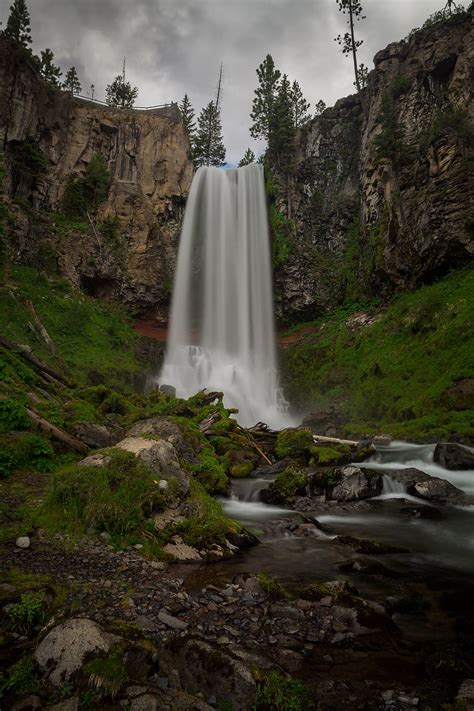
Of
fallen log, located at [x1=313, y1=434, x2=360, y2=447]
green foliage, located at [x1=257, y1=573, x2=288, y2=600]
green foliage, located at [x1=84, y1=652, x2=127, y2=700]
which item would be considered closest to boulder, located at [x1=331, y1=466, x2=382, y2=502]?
fallen log, located at [x1=313, y1=434, x2=360, y2=447]

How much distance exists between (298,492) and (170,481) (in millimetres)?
5132

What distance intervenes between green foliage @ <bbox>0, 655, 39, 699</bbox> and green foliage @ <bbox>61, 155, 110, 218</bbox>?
126 feet

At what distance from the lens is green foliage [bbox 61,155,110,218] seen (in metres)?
→ 35.3

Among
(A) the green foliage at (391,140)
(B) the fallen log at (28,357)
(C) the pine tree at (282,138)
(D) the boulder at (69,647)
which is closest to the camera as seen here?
(D) the boulder at (69,647)

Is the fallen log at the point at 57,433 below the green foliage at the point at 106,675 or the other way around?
the other way around

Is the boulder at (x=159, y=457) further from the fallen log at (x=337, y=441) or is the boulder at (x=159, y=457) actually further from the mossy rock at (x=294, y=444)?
the fallen log at (x=337, y=441)

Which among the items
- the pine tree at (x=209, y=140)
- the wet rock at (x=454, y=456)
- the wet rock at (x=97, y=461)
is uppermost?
the pine tree at (x=209, y=140)

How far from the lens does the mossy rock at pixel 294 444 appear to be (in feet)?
48.6

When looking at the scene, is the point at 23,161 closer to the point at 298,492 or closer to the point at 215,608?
the point at 298,492

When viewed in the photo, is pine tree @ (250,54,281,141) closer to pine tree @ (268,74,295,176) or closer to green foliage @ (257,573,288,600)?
pine tree @ (268,74,295,176)

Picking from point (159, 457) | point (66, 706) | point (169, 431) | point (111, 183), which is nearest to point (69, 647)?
point (66, 706)

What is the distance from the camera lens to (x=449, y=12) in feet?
116

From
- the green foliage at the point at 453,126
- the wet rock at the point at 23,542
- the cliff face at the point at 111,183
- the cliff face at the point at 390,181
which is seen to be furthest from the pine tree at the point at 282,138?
the wet rock at the point at 23,542

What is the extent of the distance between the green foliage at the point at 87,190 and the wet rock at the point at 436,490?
35.9 m
